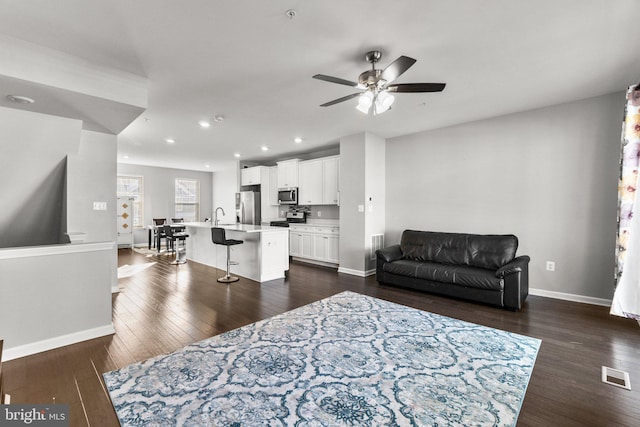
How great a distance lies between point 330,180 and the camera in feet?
20.0

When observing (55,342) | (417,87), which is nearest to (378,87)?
(417,87)

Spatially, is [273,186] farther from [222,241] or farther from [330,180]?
[222,241]

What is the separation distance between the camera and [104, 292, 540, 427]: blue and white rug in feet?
5.62

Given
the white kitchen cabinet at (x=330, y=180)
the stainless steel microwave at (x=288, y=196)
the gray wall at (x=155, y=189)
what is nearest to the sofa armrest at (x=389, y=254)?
the white kitchen cabinet at (x=330, y=180)

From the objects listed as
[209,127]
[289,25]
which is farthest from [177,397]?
[209,127]

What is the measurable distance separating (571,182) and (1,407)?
5501 mm

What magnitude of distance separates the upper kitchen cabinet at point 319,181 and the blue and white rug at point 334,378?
3.52 metres

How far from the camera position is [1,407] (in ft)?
3.73

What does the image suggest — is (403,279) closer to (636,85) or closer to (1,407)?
(636,85)

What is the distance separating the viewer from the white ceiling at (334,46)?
2.03 m

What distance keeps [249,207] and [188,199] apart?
3820 mm

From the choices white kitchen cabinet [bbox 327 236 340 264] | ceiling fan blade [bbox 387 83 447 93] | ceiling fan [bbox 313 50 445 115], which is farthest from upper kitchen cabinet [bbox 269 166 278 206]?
ceiling fan blade [bbox 387 83 447 93]

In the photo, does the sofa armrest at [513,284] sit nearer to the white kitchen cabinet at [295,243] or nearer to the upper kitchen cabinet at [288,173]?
the white kitchen cabinet at [295,243]

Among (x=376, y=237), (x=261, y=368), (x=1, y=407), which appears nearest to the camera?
(x=1, y=407)
